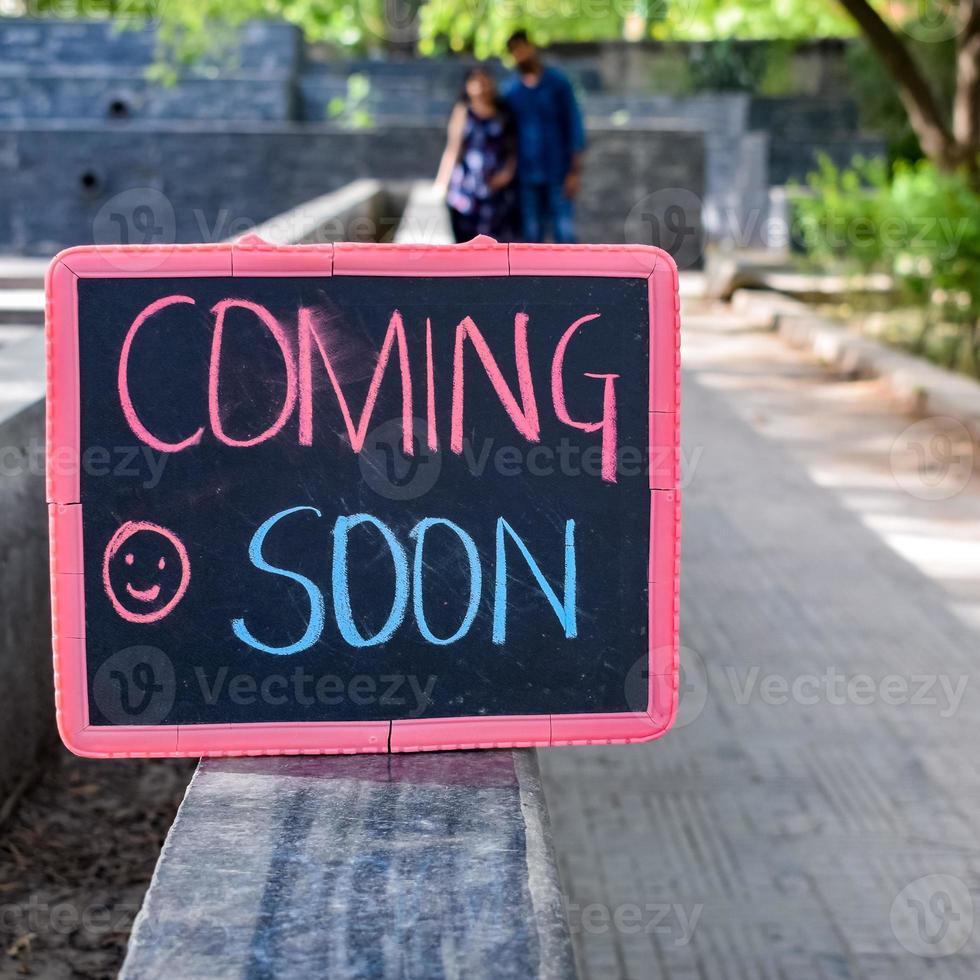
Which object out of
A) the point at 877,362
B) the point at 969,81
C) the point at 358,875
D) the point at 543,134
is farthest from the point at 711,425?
the point at 358,875

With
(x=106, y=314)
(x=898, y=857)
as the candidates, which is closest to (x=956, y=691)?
(x=898, y=857)

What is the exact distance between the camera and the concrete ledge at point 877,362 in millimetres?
7898

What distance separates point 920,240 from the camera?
970 cm

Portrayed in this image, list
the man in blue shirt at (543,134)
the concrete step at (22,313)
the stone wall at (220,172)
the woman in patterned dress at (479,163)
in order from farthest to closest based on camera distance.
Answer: the stone wall at (220,172), the man in blue shirt at (543,134), the woman in patterned dress at (479,163), the concrete step at (22,313)

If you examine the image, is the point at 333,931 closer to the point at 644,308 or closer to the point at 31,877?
the point at 644,308

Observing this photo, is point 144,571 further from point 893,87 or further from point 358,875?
point 893,87

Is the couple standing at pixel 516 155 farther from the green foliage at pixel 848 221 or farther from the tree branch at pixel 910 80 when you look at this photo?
the tree branch at pixel 910 80

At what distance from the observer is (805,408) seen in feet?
28.3

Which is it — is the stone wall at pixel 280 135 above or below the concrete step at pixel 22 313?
above

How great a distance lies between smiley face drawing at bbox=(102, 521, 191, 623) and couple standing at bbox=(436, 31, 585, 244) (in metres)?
6.50

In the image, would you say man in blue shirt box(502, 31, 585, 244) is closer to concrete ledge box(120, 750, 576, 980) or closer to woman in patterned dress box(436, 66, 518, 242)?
woman in patterned dress box(436, 66, 518, 242)

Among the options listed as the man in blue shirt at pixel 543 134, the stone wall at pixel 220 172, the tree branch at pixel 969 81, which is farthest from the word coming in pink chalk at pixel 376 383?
the stone wall at pixel 220 172

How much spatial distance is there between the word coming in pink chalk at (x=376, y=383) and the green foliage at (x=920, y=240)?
741 cm

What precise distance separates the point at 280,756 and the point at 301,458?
45 cm
